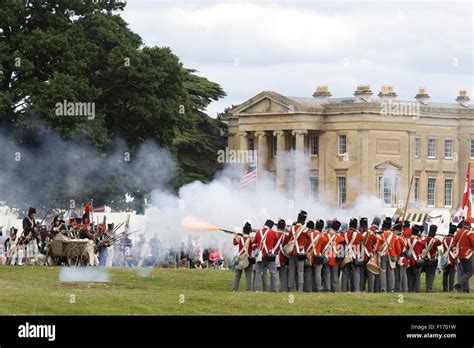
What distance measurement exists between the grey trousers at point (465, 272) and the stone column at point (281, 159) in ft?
279

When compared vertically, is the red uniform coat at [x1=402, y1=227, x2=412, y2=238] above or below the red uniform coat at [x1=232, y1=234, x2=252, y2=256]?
above

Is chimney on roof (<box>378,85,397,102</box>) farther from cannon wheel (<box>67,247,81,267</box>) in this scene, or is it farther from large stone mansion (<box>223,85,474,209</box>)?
cannon wheel (<box>67,247,81,267</box>)

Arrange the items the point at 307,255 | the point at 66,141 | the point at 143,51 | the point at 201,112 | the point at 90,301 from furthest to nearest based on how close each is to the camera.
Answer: the point at 201,112
the point at 143,51
the point at 66,141
the point at 307,255
the point at 90,301

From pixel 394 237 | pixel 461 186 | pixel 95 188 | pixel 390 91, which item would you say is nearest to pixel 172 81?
pixel 95 188

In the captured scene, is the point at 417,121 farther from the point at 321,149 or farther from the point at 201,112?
the point at 201,112

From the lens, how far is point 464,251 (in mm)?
38781

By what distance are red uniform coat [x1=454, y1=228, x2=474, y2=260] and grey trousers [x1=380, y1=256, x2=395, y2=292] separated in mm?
1820

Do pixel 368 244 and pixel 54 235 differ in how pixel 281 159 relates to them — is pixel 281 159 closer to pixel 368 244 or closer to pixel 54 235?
pixel 54 235

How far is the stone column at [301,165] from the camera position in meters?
123

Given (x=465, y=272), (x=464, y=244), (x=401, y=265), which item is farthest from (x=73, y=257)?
(x=464, y=244)

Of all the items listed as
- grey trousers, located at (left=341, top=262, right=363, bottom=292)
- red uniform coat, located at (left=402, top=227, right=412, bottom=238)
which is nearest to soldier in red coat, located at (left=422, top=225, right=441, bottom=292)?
red uniform coat, located at (left=402, top=227, right=412, bottom=238)

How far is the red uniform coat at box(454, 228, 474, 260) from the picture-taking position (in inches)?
1526

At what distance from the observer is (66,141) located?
201ft

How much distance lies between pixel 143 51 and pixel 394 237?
29.5 m
